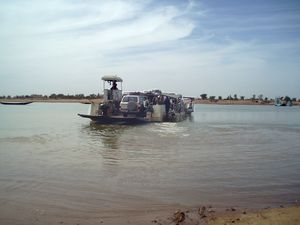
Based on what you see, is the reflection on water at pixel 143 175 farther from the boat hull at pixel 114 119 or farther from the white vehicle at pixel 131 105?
the white vehicle at pixel 131 105

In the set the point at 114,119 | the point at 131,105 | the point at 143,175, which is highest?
the point at 131,105

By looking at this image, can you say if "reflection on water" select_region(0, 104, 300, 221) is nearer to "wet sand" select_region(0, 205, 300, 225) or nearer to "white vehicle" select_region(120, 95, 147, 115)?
"wet sand" select_region(0, 205, 300, 225)

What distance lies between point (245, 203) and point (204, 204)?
804mm

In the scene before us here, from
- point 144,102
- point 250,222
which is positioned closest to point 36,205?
point 250,222

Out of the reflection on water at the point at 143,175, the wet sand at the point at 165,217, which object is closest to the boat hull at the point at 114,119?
the reflection on water at the point at 143,175

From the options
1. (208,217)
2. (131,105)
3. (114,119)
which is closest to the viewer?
(208,217)

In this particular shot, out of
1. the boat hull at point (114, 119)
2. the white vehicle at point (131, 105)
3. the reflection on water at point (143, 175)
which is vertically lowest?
the reflection on water at point (143, 175)

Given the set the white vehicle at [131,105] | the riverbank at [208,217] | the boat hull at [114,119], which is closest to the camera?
the riverbank at [208,217]

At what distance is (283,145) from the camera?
15.5 m

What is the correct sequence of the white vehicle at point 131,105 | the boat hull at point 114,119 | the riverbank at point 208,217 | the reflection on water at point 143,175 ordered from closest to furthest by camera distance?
the riverbank at point 208,217 → the reflection on water at point 143,175 → the boat hull at point 114,119 → the white vehicle at point 131,105

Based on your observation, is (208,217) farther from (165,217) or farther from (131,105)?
(131,105)

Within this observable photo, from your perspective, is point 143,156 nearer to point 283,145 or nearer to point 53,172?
point 53,172

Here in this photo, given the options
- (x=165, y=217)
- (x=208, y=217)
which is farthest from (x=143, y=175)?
(x=208, y=217)

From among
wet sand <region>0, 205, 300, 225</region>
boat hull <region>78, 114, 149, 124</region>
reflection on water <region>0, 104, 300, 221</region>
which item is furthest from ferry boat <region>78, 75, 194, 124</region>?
wet sand <region>0, 205, 300, 225</region>
